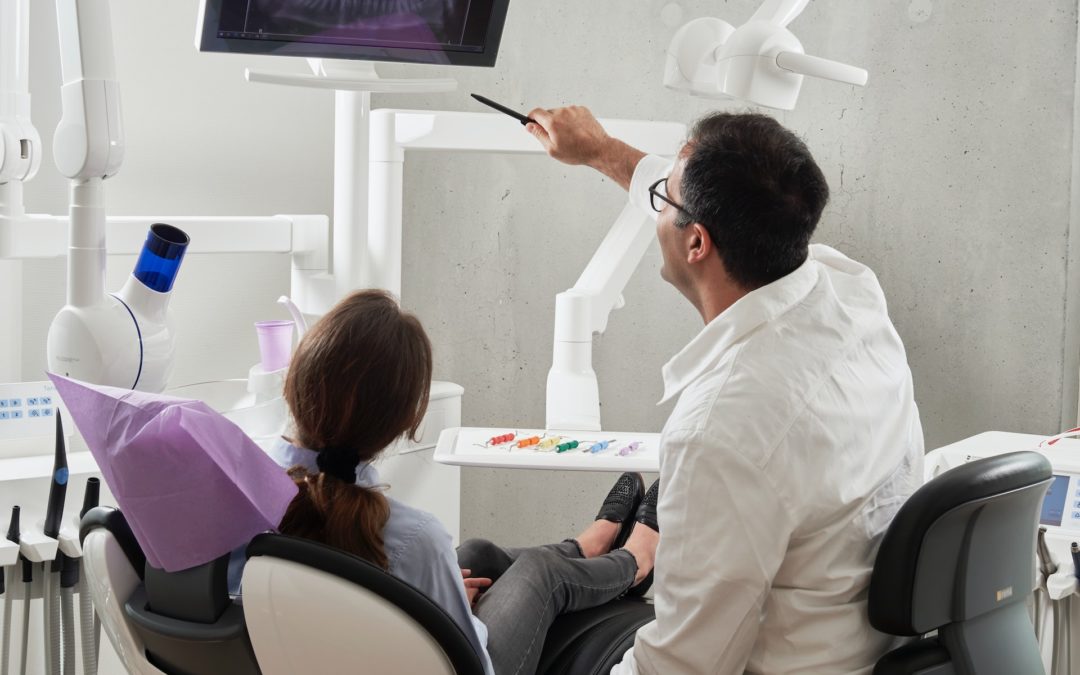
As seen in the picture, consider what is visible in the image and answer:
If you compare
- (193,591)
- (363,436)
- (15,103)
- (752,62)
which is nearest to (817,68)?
(752,62)

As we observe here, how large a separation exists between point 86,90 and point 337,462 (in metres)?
0.64

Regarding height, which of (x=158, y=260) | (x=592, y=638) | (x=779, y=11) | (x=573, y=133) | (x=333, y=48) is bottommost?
(x=592, y=638)

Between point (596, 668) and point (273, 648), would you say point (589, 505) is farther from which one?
point (273, 648)

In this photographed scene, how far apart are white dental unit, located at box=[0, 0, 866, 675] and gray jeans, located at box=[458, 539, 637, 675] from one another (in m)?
0.17

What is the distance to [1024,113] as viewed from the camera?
2.53 metres

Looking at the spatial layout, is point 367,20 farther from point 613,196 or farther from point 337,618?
point 613,196

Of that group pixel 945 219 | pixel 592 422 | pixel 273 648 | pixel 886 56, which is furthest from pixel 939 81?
pixel 273 648

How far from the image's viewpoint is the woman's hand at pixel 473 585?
1.77 m

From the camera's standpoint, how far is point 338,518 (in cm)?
128

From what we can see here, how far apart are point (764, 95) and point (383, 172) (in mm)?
830

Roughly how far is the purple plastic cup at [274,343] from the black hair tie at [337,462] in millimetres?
802

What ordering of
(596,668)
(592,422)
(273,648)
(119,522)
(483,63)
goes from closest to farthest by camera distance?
(273,648), (119,522), (596,668), (483,63), (592,422)

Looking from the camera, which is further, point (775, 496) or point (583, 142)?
point (583, 142)

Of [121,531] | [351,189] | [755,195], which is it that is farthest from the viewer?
[351,189]
